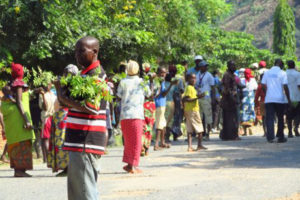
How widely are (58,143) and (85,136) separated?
564cm

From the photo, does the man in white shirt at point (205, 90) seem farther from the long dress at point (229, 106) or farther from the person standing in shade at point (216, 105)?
the person standing in shade at point (216, 105)

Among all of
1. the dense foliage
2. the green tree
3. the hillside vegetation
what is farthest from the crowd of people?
the hillside vegetation

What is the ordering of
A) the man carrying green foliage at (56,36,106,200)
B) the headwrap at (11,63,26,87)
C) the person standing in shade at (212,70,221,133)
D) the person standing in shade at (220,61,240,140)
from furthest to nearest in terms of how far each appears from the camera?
1. the person standing in shade at (212,70,221,133)
2. the person standing in shade at (220,61,240,140)
3. the headwrap at (11,63,26,87)
4. the man carrying green foliage at (56,36,106,200)

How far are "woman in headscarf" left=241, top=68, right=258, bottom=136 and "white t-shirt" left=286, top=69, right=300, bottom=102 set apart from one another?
159 centimetres

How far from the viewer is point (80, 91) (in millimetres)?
6887

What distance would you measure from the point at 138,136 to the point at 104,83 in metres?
5.86

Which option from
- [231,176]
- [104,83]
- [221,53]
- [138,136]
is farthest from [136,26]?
[221,53]

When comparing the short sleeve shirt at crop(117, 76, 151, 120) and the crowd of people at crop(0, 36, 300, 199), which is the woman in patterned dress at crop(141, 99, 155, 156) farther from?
the short sleeve shirt at crop(117, 76, 151, 120)

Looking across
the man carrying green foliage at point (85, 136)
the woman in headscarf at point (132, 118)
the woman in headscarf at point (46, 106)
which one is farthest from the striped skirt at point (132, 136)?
the man carrying green foliage at point (85, 136)

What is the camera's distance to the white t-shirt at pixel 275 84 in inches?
714

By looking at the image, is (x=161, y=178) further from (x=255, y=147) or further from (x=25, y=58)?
(x=25, y=58)

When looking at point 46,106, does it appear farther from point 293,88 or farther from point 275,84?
point 293,88

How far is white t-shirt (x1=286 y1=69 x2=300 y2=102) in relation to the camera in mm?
20016

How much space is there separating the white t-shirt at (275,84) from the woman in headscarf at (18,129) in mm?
6966
